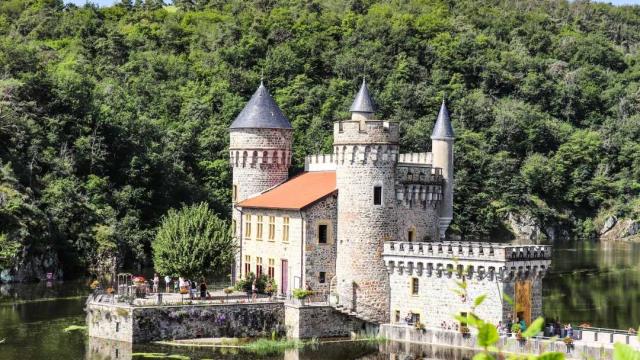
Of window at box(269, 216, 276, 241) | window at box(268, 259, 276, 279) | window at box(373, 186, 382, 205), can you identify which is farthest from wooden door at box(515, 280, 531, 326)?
window at box(269, 216, 276, 241)

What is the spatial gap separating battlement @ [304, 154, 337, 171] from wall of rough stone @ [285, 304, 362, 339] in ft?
29.0

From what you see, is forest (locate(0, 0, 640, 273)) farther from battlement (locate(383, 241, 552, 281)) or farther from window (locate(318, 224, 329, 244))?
battlement (locate(383, 241, 552, 281))

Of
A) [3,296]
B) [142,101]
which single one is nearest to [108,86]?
[142,101]

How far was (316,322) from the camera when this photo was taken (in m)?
43.4

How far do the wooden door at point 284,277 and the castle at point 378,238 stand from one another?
1.8 inches

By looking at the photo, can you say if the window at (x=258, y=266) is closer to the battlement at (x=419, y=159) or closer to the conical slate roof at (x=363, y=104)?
the battlement at (x=419, y=159)

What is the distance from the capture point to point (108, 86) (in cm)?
10944

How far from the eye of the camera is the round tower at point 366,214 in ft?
145

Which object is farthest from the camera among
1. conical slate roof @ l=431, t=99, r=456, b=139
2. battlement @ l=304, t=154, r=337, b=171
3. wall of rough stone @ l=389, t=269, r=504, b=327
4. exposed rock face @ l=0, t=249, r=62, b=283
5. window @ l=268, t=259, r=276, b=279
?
exposed rock face @ l=0, t=249, r=62, b=283

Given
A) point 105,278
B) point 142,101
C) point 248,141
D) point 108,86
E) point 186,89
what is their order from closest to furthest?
point 248,141
point 105,278
point 108,86
point 142,101
point 186,89

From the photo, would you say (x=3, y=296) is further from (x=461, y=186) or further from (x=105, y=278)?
(x=461, y=186)

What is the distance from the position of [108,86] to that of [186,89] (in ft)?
62.3

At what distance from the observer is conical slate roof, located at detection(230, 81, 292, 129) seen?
166 ft

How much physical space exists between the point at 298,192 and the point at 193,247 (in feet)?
18.4
